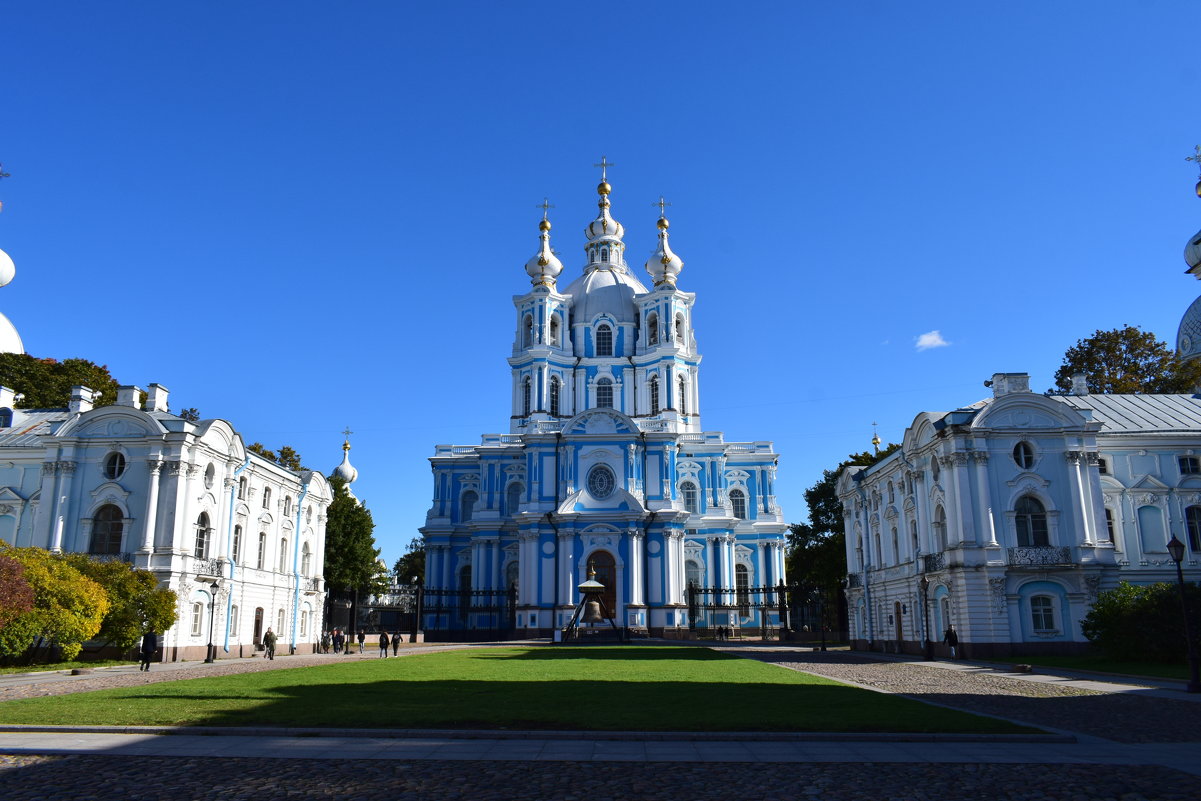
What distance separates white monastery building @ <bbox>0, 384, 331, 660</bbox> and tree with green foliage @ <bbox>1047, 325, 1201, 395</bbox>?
4265cm

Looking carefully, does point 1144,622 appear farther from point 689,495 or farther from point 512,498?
point 512,498

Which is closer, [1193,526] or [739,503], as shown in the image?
[1193,526]

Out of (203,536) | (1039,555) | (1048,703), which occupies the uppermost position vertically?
(203,536)

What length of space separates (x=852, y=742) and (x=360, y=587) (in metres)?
57.8

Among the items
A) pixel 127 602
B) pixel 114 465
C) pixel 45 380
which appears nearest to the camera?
pixel 127 602

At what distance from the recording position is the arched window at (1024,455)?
116 ft

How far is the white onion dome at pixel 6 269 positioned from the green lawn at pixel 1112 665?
177ft

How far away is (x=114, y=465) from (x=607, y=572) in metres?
28.7

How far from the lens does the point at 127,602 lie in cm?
3225

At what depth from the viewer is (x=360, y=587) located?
217ft

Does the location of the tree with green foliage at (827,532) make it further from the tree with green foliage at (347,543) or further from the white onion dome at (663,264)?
the tree with green foliage at (347,543)

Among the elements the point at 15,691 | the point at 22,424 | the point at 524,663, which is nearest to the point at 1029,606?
the point at 524,663

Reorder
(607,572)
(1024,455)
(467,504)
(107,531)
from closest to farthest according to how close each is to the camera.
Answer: (1024,455) → (107,531) → (607,572) → (467,504)

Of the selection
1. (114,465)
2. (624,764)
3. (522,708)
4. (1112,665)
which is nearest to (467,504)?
(114,465)
